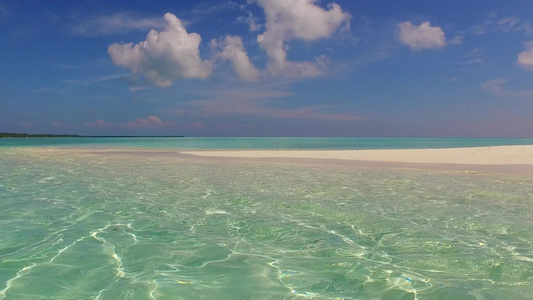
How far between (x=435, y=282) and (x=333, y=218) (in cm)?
366

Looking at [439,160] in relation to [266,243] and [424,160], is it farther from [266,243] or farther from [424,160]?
[266,243]

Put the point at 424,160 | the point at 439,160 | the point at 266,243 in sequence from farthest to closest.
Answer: the point at 424,160, the point at 439,160, the point at 266,243

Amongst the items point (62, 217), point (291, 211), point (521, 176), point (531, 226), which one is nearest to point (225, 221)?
point (291, 211)

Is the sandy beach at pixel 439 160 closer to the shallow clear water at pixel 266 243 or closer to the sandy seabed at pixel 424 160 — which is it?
the sandy seabed at pixel 424 160

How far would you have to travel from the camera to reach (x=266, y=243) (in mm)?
6449

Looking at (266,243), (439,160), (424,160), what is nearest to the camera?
(266,243)

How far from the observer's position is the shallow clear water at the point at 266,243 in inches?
179

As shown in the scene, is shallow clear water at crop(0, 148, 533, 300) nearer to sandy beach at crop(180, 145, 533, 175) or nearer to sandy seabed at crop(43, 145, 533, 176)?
sandy seabed at crop(43, 145, 533, 176)

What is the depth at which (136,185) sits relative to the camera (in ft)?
44.1

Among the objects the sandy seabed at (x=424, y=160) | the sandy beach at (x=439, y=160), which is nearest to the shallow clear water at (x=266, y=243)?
the sandy seabed at (x=424, y=160)

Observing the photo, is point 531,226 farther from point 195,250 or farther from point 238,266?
point 195,250

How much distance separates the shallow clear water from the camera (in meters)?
4.54

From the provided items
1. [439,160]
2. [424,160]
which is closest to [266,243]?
[424,160]

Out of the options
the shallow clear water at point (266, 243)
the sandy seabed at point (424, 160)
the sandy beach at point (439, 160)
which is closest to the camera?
the shallow clear water at point (266, 243)
